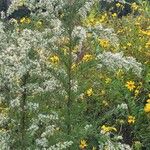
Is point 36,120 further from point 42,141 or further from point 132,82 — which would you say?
point 132,82

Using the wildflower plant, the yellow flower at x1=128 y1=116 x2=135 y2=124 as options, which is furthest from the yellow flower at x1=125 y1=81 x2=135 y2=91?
the wildflower plant

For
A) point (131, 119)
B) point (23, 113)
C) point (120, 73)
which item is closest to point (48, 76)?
point (23, 113)

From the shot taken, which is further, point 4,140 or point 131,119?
point 131,119

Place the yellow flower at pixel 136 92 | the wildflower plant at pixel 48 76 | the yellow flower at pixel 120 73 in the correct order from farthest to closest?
the yellow flower at pixel 120 73
the yellow flower at pixel 136 92
the wildflower plant at pixel 48 76

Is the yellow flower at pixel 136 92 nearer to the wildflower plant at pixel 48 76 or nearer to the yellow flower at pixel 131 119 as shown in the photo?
the yellow flower at pixel 131 119

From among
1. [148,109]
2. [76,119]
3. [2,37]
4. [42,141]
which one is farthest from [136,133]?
[2,37]

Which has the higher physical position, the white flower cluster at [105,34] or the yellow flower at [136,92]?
the white flower cluster at [105,34]

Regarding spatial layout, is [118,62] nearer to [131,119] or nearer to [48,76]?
[48,76]

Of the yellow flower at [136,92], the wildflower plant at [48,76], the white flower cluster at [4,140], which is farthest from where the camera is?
the yellow flower at [136,92]

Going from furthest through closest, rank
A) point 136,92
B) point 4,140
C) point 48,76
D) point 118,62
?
→ point 136,92 < point 48,76 < point 4,140 < point 118,62

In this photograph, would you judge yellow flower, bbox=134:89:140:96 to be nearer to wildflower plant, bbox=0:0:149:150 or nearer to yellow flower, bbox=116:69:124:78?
yellow flower, bbox=116:69:124:78

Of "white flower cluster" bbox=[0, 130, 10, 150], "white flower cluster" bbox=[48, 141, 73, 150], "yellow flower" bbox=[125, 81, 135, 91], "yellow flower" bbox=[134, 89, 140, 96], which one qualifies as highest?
"white flower cluster" bbox=[48, 141, 73, 150]

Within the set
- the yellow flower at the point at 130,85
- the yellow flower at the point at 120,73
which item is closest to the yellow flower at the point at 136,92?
the yellow flower at the point at 130,85

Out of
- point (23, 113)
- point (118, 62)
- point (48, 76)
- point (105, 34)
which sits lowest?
point (23, 113)
